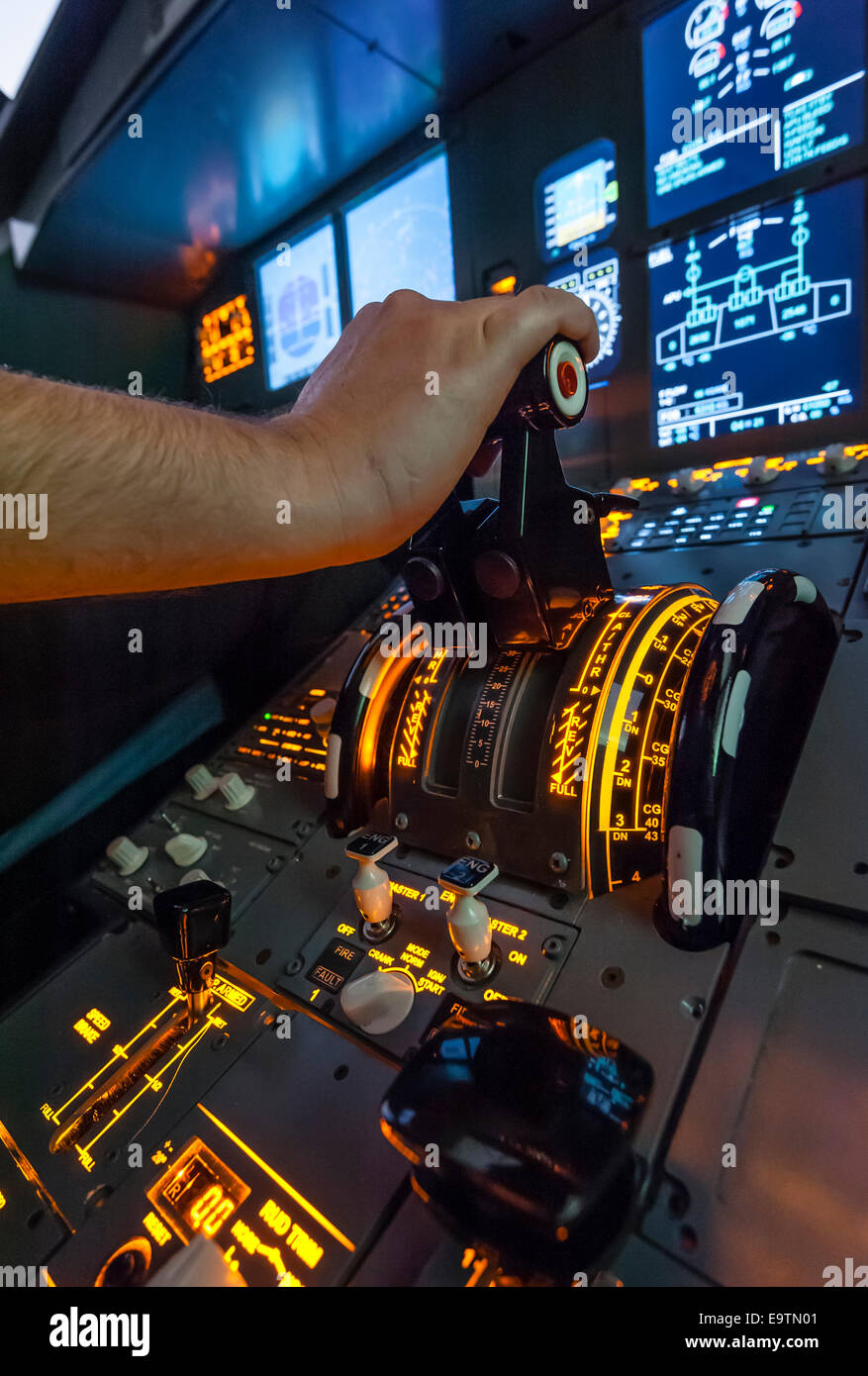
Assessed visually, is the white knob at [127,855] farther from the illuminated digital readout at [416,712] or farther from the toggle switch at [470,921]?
the toggle switch at [470,921]

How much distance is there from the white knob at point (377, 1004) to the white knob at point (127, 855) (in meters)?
0.75

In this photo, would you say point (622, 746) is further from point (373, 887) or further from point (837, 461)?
point (837, 461)

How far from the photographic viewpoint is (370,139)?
8.46 feet

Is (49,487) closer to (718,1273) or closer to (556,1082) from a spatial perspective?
(556,1082)

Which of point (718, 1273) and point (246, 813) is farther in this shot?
point (246, 813)

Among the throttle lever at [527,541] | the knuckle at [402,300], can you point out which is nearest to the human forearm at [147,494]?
the knuckle at [402,300]

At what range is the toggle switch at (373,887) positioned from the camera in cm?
106

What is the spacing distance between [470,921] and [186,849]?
0.77m

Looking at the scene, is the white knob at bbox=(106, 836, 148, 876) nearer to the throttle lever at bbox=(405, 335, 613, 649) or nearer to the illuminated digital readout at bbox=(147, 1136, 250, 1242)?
the illuminated digital readout at bbox=(147, 1136, 250, 1242)

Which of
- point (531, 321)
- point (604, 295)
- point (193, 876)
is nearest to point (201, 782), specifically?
point (193, 876)

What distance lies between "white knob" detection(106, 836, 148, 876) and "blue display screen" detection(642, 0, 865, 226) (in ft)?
6.81

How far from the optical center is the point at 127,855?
1.49 metres
